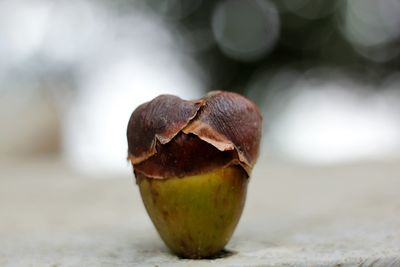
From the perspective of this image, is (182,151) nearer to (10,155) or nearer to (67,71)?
(10,155)

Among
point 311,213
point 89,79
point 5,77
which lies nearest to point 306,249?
point 311,213

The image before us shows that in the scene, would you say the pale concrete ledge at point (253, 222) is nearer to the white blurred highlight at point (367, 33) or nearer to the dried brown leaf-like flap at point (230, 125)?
the dried brown leaf-like flap at point (230, 125)

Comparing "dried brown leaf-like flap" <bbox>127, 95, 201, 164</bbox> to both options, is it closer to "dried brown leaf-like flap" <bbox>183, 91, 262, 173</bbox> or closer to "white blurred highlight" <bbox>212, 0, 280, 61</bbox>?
"dried brown leaf-like flap" <bbox>183, 91, 262, 173</bbox>

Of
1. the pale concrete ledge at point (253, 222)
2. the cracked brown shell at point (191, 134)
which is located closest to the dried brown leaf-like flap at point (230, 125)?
the cracked brown shell at point (191, 134)

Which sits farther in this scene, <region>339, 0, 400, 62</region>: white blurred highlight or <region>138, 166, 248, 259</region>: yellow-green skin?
<region>339, 0, 400, 62</region>: white blurred highlight

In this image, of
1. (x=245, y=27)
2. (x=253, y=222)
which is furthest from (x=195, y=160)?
(x=245, y=27)

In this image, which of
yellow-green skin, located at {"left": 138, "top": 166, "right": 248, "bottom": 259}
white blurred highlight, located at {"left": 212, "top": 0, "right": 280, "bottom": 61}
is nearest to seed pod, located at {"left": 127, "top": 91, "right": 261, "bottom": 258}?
yellow-green skin, located at {"left": 138, "top": 166, "right": 248, "bottom": 259}
